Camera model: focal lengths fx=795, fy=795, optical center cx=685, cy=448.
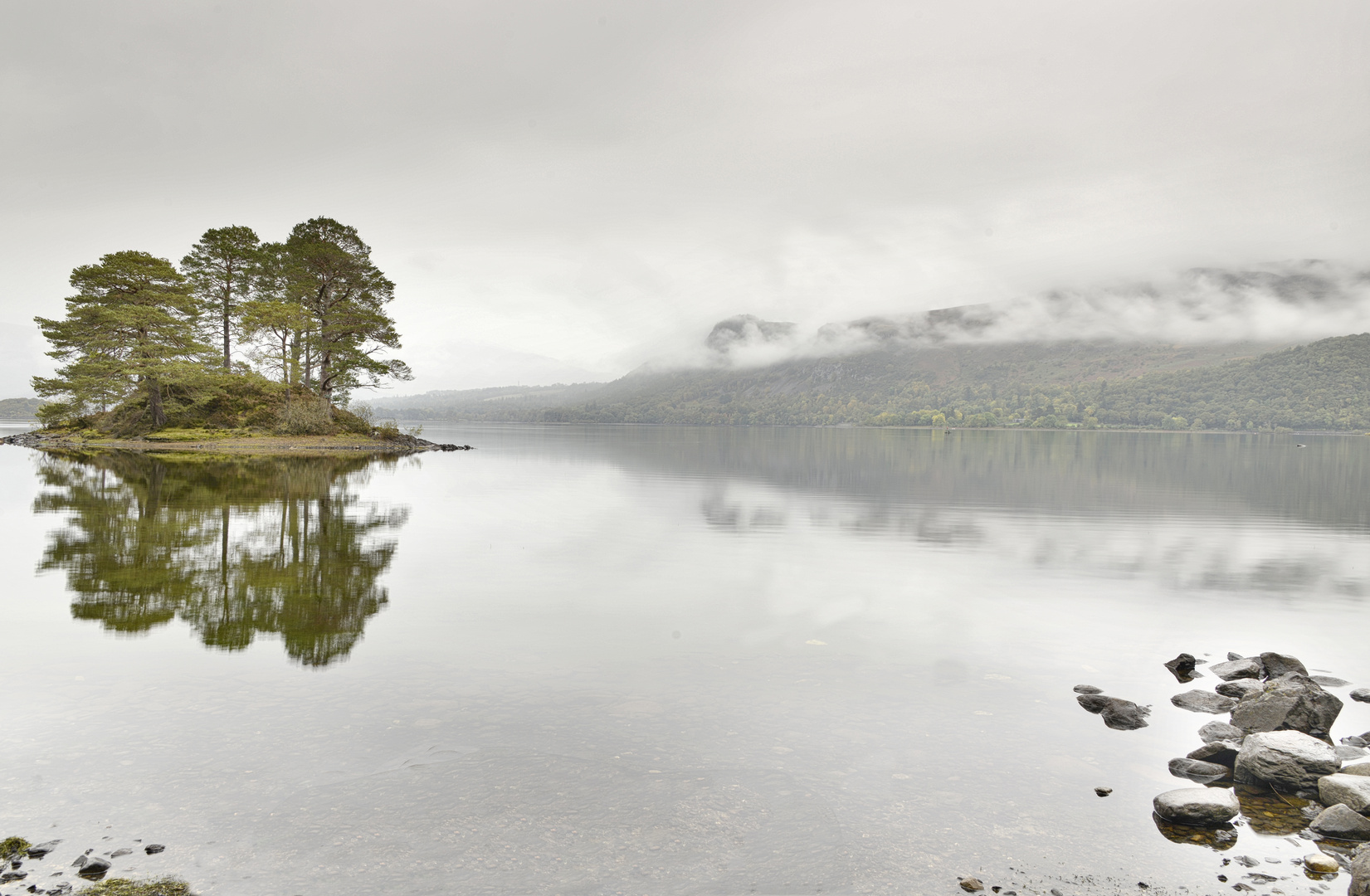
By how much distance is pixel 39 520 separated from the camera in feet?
83.3

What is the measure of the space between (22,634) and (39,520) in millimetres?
16353

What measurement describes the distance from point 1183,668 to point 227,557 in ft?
65.6

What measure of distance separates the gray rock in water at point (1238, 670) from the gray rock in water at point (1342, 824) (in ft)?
15.7

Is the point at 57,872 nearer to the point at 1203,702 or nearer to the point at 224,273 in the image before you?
the point at 1203,702

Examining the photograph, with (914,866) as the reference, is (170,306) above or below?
above

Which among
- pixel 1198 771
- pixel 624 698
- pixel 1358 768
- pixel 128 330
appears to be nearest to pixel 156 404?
pixel 128 330

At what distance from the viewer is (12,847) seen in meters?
6.46

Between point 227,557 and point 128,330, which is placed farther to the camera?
point 128,330

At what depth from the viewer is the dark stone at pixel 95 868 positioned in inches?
244

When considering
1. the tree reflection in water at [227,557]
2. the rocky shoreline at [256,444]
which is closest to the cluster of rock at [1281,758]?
the tree reflection in water at [227,557]

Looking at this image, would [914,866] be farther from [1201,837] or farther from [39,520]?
[39,520]

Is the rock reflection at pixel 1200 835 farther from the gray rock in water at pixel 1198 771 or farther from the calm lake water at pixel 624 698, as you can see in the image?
the gray rock in water at pixel 1198 771

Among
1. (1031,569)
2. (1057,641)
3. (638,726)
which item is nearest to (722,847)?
(638,726)

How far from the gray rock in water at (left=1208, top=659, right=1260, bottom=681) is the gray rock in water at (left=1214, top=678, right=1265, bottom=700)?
484 millimetres
